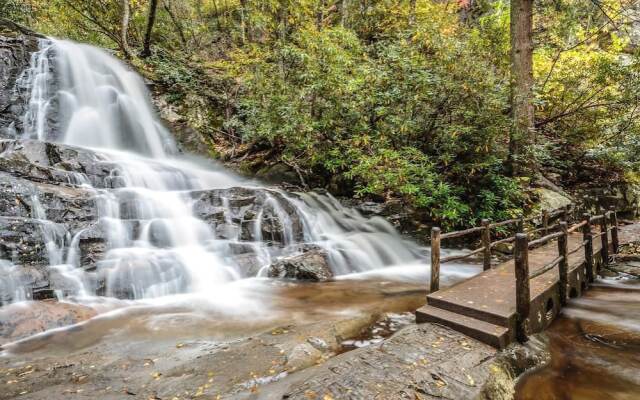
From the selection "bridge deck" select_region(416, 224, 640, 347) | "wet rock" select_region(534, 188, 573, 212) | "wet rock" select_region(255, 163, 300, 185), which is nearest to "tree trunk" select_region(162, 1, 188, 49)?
"wet rock" select_region(255, 163, 300, 185)

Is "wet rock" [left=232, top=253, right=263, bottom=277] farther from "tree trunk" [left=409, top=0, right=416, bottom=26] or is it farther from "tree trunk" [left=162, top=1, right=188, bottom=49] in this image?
"tree trunk" [left=162, top=1, right=188, bottom=49]

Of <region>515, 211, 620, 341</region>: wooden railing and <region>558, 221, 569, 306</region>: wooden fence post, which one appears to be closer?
<region>515, 211, 620, 341</region>: wooden railing

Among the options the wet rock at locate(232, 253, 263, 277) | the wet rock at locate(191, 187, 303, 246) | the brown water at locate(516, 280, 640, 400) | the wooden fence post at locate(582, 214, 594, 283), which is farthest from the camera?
the wet rock at locate(191, 187, 303, 246)

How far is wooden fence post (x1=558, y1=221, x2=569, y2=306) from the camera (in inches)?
178

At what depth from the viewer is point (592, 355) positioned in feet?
12.0

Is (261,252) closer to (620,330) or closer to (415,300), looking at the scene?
(415,300)

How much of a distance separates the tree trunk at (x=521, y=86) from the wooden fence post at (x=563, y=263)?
5.36 metres

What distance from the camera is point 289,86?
11297mm

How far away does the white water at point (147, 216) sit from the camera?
5898mm

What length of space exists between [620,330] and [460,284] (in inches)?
73.9

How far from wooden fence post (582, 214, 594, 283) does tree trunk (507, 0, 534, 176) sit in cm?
392

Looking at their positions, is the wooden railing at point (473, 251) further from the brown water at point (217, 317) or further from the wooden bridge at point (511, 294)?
the brown water at point (217, 317)

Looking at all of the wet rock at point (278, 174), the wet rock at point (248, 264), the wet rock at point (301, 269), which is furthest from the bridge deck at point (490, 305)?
the wet rock at point (278, 174)

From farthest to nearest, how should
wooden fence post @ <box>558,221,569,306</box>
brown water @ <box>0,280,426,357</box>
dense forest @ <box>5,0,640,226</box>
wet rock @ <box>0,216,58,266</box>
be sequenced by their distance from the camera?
1. dense forest @ <box>5,0,640,226</box>
2. wet rock @ <box>0,216,58,266</box>
3. wooden fence post @ <box>558,221,569,306</box>
4. brown water @ <box>0,280,426,357</box>
